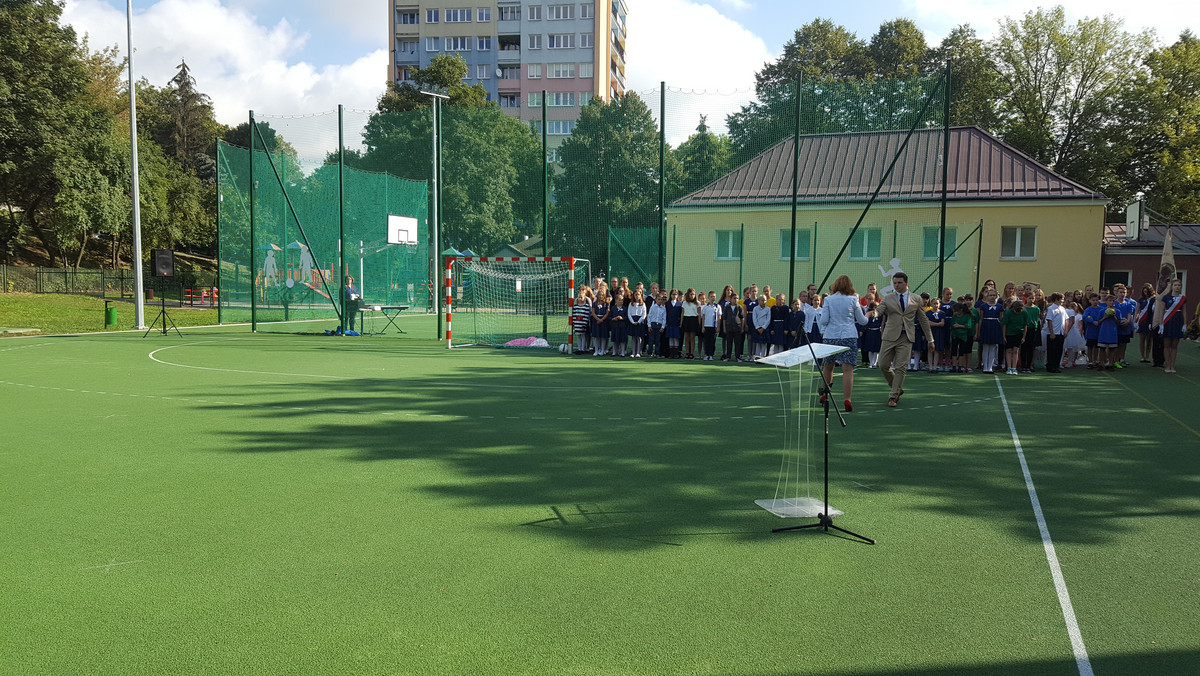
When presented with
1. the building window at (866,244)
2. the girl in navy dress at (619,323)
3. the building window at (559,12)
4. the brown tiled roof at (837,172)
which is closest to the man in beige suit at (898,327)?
the girl in navy dress at (619,323)

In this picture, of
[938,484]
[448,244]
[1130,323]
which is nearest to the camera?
[938,484]

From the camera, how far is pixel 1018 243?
2862 centimetres

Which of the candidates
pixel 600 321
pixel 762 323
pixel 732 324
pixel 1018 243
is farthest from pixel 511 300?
pixel 1018 243

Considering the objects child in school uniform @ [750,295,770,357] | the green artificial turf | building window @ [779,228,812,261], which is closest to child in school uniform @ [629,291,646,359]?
child in school uniform @ [750,295,770,357]

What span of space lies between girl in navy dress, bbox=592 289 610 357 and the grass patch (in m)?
15.4

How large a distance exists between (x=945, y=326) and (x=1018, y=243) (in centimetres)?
1498

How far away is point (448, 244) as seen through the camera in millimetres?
27125

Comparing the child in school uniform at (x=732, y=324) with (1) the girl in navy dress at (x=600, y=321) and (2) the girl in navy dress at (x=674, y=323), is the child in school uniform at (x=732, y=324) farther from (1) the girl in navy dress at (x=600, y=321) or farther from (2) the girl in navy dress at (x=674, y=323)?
(1) the girl in navy dress at (x=600, y=321)

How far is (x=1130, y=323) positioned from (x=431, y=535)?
17.0 meters

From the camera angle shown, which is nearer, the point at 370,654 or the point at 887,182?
the point at 370,654

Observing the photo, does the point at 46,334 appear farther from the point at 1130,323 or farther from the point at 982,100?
the point at 982,100

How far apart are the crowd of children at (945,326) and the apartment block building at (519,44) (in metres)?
64.9

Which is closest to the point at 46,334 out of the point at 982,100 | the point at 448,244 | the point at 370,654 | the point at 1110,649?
the point at 448,244

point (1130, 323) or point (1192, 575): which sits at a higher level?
point (1130, 323)
